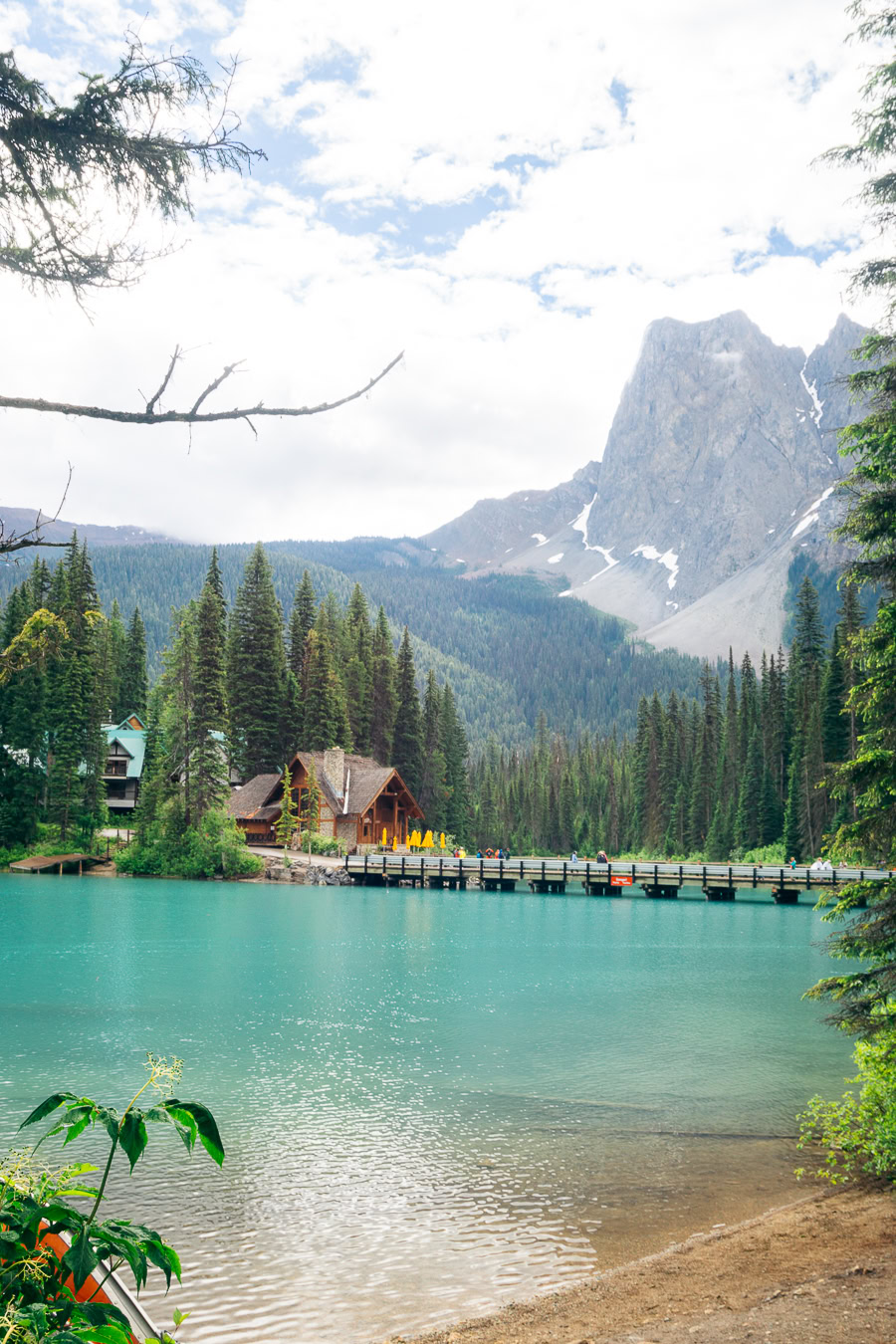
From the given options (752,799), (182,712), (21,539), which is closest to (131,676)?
(182,712)

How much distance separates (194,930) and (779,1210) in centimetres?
2754

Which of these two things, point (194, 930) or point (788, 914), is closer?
point (194, 930)

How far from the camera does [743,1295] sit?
6945 mm

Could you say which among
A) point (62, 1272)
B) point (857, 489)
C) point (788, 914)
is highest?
point (857, 489)

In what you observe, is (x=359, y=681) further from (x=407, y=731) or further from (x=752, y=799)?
(x=752, y=799)

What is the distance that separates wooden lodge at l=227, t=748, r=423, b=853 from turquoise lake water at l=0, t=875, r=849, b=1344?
33.9 meters

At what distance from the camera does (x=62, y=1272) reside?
2.69 m

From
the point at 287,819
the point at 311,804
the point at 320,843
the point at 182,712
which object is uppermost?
the point at 182,712

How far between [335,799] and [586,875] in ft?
56.9

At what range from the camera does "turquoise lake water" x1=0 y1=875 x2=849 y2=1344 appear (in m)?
8.62

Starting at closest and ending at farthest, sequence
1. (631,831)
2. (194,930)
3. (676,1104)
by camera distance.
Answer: (676,1104) → (194,930) → (631,831)

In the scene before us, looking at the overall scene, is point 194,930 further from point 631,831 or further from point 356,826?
point 631,831

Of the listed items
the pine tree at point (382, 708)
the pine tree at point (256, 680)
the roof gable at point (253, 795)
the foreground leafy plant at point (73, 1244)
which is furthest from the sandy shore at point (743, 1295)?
the pine tree at point (382, 708)

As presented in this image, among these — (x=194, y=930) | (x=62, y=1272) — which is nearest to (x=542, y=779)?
(x=194, y=930)
